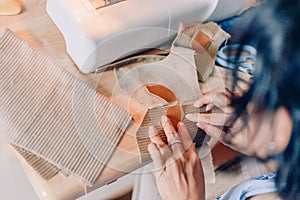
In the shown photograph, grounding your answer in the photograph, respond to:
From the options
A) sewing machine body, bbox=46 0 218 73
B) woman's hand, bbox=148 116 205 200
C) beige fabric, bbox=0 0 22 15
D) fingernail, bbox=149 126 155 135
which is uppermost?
beige fabric, bbox=0 0 22 15

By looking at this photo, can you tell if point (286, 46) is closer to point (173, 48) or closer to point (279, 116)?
point (279, 116)

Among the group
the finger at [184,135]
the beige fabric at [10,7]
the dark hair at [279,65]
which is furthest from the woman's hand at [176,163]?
the beige fabric at [10,7]

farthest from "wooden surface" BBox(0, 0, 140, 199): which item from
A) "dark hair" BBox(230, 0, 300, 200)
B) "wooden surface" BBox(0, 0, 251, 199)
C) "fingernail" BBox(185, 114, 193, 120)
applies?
"dark hair" BBox(230, 0, 300, 200)

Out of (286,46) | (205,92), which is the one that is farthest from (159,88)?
(286,46)

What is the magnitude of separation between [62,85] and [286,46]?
417 mm

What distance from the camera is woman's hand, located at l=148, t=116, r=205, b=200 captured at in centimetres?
77

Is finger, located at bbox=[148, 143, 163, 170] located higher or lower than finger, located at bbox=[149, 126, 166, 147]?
lower

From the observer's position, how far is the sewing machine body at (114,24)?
77 centimetres

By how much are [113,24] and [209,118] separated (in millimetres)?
241

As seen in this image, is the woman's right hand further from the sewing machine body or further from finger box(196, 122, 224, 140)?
the sewing machine body

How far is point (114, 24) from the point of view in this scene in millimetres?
777

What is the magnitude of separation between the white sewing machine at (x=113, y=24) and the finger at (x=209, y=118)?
0.17m

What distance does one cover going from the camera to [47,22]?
891 millimetres

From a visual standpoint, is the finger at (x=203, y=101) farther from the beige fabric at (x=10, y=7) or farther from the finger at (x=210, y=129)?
the beige fabric at (x=10, y=7)
